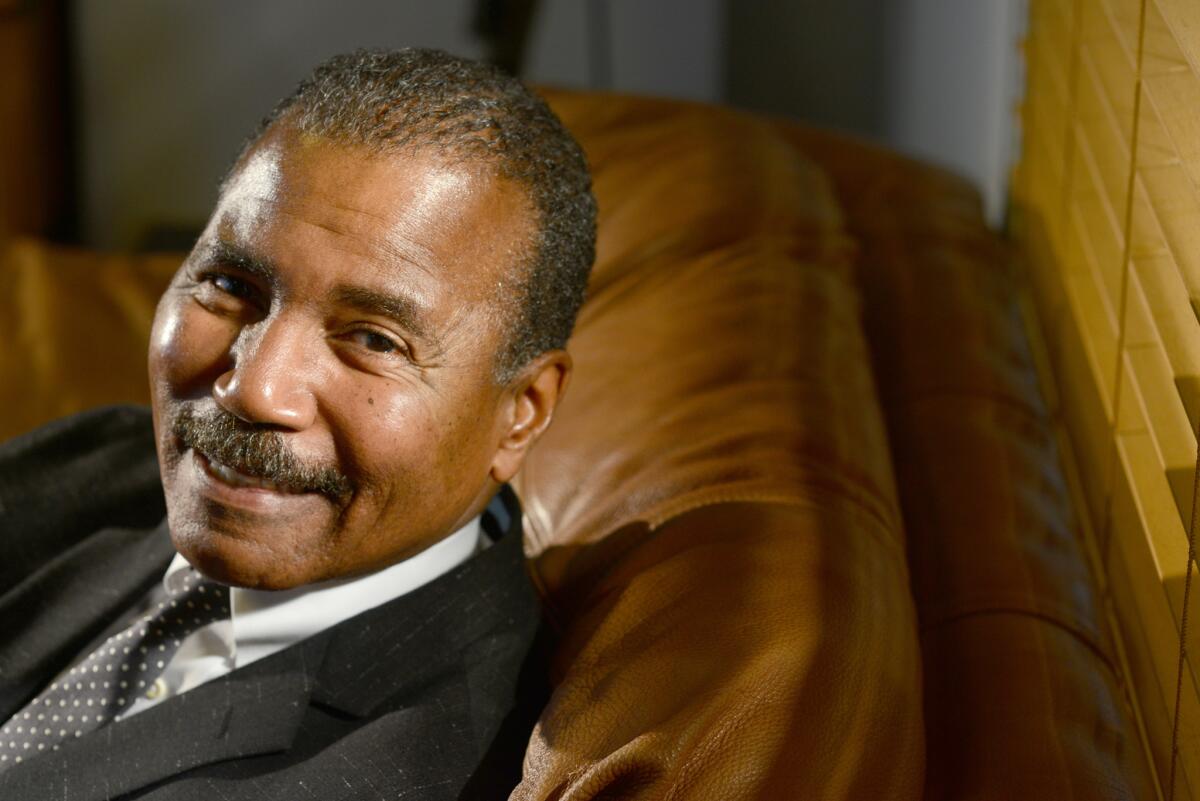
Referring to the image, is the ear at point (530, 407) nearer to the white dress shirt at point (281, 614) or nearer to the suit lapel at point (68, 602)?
the white dress shirt at point (281, 614)

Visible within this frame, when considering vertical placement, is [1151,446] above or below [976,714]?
above

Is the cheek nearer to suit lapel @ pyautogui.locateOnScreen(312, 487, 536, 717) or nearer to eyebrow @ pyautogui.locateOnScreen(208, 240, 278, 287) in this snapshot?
eyebrow @ pyautogui.locateOnScreen(208, 240, 278, 287)

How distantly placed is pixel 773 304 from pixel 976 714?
0.59 metres

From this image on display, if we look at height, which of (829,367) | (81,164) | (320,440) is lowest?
(81,164)

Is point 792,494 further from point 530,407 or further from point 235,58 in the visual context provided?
point 235,58

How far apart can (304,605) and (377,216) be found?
0.34 meters

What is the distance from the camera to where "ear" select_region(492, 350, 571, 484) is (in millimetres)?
1207

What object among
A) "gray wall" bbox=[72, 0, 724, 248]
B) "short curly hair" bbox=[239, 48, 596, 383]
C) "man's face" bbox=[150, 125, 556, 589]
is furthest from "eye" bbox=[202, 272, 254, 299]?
"gray wall" bbox=[72, 0, 724, 248]

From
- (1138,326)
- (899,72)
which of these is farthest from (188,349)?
(899,72)

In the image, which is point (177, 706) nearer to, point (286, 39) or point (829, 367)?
point (829, 367)

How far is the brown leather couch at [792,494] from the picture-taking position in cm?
100

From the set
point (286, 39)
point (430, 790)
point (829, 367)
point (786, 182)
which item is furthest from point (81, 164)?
point (430, 790)

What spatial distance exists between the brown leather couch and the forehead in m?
0.30

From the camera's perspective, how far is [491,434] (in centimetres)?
119
